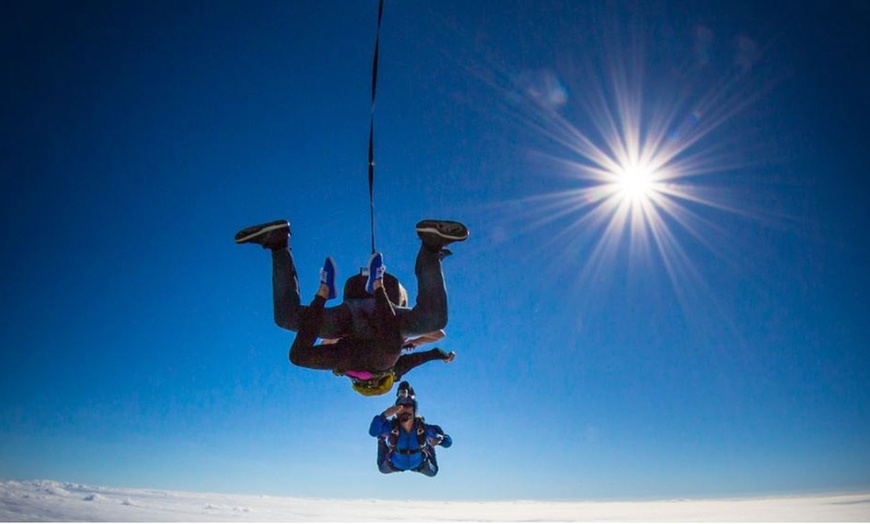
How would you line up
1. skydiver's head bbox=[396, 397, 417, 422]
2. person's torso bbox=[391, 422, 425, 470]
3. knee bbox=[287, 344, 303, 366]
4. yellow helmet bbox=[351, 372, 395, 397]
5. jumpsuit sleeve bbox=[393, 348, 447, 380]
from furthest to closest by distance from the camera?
skydiver's head bbox=[396, 397, 417, 422], person's torso bbox=[391, 422, 425, 470], jumpsuit sleeve bbox=[393, 348, 447, 380], yellow helmet bbox=[351, 372, 395, 397], knee bbox=[287, 344, 303, 366]

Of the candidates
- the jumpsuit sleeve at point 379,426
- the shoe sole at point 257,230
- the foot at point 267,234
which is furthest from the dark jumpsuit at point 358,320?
the jumpsuit sleeve at point 379,426

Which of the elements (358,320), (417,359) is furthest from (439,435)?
(358,320)

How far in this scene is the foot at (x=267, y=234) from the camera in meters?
4.09

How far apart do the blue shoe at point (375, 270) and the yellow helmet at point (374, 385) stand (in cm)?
99

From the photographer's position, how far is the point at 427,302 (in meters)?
4.05

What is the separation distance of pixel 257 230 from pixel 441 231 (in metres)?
1.56

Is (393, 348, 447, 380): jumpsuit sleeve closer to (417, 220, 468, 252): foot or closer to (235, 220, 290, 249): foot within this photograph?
(417, 220, 468, 252): foot

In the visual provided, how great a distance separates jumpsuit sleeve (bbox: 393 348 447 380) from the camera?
4.93 metres

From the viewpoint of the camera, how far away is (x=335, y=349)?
4113 mm

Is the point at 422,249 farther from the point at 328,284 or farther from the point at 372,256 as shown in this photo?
the point at 328,284

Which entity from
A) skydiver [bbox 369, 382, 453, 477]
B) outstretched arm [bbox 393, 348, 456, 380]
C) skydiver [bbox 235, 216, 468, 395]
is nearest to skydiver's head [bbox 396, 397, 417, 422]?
skydiver [bbox 369, 382, 453, 477]

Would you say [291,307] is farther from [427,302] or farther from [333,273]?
[427,302]

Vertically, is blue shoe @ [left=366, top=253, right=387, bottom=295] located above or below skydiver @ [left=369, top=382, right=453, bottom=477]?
above

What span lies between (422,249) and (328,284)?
852 millimetres
